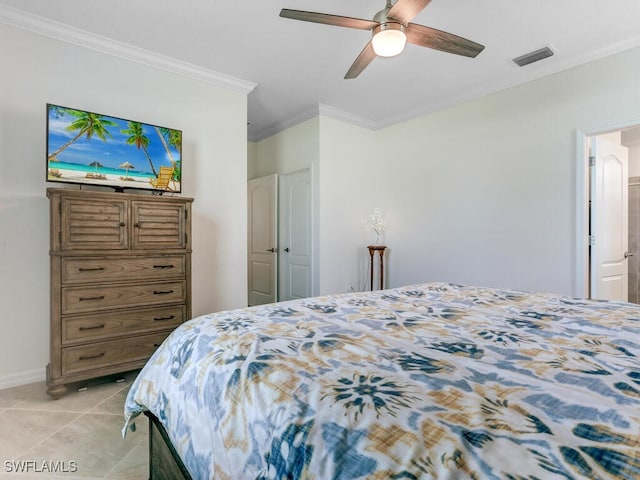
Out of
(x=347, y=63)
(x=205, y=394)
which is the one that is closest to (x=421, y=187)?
(x=347, y=63)

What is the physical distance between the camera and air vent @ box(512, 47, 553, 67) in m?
2.89

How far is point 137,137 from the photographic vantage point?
9.05ft

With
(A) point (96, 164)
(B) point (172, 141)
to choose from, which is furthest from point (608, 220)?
(A) point (96, 164)

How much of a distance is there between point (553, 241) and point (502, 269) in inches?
21.1

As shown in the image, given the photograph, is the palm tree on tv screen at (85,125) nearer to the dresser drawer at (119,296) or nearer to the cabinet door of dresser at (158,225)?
the cabinet door of dresser at (158,225)

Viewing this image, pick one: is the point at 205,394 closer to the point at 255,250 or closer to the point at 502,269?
the point at 502,269

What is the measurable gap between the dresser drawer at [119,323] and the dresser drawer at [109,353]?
5 centimetres

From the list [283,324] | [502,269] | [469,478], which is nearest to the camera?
[469,478]

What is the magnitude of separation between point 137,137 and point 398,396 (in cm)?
290

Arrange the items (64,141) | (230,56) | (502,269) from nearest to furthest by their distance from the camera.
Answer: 1. (64,141)
2. (230,56)
3. (502,269)

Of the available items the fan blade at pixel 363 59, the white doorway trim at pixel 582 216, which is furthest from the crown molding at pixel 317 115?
the white doorway trim at pixel 582 216

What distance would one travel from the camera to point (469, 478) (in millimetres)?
499

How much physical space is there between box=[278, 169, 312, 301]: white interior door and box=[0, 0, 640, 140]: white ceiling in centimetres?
117

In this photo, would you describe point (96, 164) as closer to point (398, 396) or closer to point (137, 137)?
point (137, 137)
